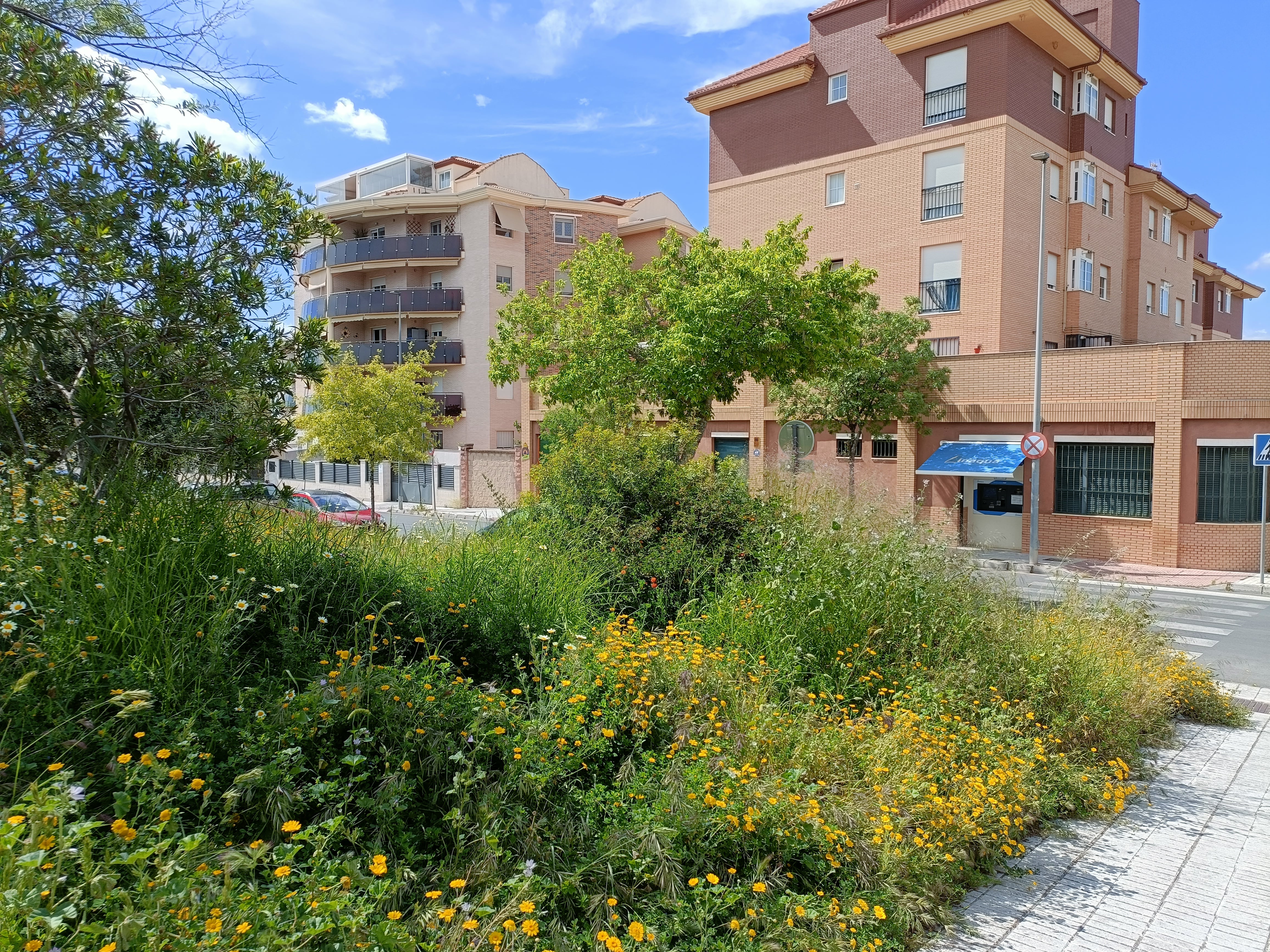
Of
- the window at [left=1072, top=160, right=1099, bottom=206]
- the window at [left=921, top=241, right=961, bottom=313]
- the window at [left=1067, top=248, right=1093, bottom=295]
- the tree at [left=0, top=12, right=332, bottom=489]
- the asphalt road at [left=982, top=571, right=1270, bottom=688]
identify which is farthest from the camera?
the window at [left=1067, top=248, right=1093, bottom=295]

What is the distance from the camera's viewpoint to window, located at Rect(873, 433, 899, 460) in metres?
24.6

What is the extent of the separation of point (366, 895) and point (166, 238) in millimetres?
4477

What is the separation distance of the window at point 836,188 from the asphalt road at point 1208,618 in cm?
1492

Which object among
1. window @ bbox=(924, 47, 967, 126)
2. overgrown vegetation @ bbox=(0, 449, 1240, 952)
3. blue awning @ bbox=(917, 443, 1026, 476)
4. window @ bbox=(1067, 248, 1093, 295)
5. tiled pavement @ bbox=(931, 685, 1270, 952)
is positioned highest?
window @ bbox=(924, 47, 967, 126)

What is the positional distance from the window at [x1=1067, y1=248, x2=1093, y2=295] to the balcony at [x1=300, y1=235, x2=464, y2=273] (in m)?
27.6

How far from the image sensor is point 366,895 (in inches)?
118

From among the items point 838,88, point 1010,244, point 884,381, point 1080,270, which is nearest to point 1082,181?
point 1080,270

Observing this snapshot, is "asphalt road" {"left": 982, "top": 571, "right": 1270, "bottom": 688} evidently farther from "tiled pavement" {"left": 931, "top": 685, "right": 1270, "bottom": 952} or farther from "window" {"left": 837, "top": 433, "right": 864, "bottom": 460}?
"window" {"left": 837, "top": 433, "right": 864, "bottom": 460}

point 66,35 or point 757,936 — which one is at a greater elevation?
point 66,35

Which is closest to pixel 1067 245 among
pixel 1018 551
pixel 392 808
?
pixel 1018 551

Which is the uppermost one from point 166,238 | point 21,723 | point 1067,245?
point 1067,245

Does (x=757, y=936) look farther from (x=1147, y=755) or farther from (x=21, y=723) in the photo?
(x=1147, y=755)

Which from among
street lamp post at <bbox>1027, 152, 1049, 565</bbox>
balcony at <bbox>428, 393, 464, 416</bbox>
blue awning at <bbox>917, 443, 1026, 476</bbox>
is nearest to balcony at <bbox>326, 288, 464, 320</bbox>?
balcony at <bbox>428, 393, 464, 416</bbox>

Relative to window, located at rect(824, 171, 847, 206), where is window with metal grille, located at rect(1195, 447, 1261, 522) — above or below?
below
